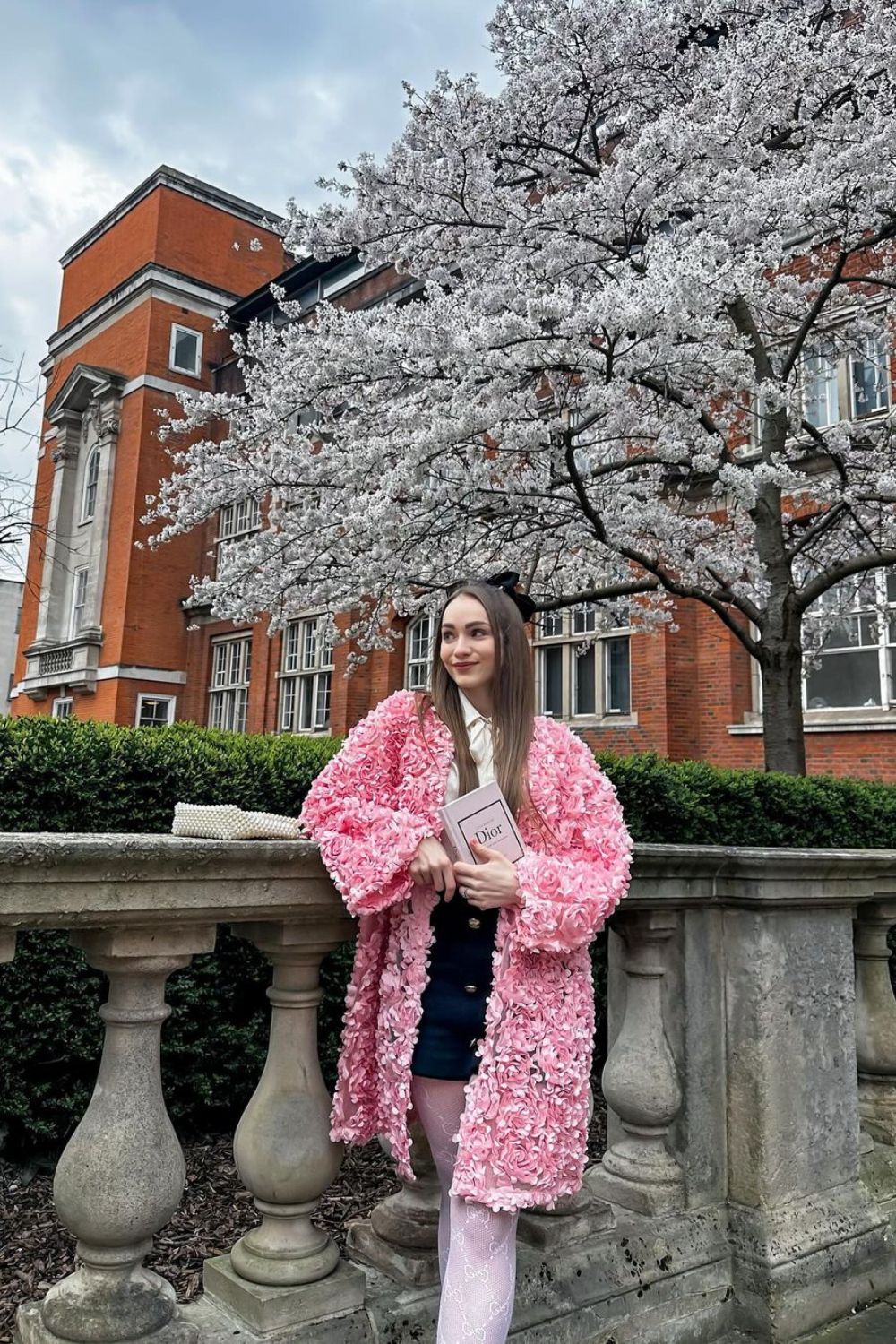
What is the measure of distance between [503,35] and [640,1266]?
11260mm

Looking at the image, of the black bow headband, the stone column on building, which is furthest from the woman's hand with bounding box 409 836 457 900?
the stone column on building

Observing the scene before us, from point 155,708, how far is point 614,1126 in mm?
24955

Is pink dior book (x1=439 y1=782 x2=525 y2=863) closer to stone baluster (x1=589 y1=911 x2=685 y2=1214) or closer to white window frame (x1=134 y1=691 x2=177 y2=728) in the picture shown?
stone baluster (x1=589 y1=911 x2=685 y2=1214)

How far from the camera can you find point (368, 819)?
73.0 inches

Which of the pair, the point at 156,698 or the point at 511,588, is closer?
the point at 511,588

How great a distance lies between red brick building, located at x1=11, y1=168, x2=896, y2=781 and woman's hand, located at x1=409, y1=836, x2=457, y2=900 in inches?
611

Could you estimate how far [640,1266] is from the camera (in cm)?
235

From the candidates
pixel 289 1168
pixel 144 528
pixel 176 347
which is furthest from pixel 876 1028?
pixel 176 347

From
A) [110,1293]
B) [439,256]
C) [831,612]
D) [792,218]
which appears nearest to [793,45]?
[792,218]

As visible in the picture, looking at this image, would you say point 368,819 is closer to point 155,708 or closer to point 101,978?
point 101,978

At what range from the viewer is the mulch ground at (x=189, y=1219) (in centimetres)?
286

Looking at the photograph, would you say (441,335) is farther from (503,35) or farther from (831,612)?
(831,612)

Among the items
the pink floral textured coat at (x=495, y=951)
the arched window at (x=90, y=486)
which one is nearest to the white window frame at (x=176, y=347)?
the arched window at (x=90, y=486)

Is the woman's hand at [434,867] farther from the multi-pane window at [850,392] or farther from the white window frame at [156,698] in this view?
the white window frame at [156,698]
